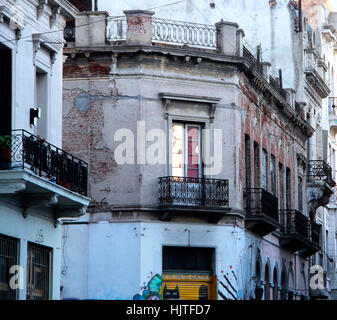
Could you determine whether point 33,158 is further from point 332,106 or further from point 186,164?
point 332,106

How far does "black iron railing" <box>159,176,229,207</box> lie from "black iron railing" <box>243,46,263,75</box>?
4.34 m

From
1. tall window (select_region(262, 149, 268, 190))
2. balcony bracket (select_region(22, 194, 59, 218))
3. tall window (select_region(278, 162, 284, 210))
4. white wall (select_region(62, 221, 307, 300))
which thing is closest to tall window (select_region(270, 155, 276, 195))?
tall window (select_region(262, 149, 268, 190))

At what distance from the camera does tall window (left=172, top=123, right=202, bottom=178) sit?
3155 cm

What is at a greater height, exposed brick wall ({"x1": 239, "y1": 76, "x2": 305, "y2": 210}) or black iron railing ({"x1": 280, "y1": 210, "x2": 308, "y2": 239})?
exposed brick wall ({"x1": 239, "y1": 76, "x2": 305, "y2": 210})

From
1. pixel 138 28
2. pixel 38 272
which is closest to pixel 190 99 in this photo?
pixel 138 28

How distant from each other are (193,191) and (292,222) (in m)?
9.12

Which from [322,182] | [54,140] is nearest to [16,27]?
[54,140]

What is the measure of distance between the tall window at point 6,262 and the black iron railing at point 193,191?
391 inches

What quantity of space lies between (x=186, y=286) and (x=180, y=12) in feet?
41.9

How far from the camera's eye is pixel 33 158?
813 inches

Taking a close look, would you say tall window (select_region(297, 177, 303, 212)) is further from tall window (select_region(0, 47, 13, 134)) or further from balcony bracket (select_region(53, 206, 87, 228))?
tall window (select_region(0, 47, 13, 134))

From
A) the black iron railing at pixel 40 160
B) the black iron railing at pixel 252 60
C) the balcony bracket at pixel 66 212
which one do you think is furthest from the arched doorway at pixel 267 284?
the black iron railing at pixel 40 160

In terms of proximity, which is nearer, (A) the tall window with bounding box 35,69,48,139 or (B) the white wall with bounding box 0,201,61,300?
(B) the white wall with bounding box 0,201,61,300

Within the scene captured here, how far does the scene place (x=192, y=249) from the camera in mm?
31422
